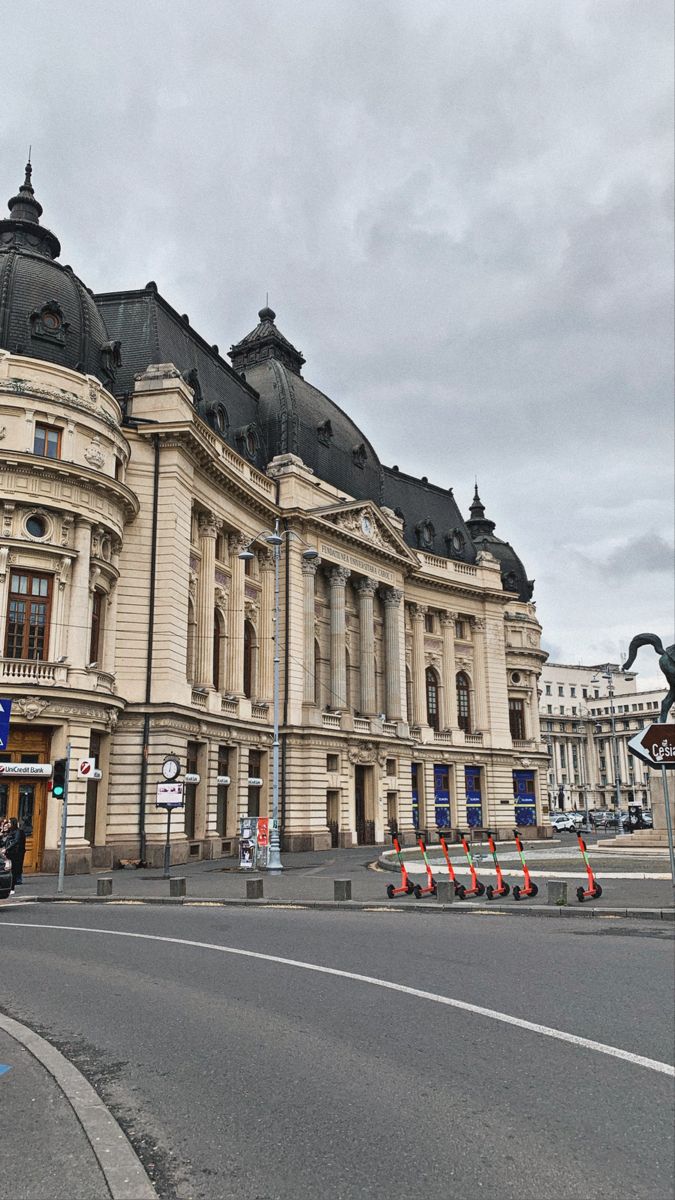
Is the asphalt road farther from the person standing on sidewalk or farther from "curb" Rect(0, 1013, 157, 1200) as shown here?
the person standing on sidewalk

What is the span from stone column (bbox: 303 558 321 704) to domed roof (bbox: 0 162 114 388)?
52.7 feet

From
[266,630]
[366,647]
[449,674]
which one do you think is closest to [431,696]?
[449,674]

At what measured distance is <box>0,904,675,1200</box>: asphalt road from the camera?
5.30 m

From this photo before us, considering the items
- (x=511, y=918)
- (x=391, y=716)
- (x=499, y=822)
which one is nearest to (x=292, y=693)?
(x=391, y=716)

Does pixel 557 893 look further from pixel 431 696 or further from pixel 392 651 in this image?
pixel 431 696

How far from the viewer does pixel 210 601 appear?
40875 millimetres

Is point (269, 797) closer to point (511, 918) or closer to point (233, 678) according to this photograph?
point (233, 678)

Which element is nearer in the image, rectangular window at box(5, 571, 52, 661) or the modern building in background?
rectangular window at box(5, 571, 52, 661)

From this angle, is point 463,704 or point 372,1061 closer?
point 372,1061

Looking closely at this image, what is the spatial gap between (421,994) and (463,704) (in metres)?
57.5

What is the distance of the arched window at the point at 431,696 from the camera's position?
2510 inches

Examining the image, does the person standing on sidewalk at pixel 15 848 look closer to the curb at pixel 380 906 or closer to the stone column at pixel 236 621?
the curb at pixel 380 906

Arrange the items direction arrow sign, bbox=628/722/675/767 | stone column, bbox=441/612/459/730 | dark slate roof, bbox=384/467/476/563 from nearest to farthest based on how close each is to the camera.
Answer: direction arrow sign, bbox=628/722/675/767 → stone column, bbox=441/612/459/730 → dark slate roof, bbox=384/467/476/563

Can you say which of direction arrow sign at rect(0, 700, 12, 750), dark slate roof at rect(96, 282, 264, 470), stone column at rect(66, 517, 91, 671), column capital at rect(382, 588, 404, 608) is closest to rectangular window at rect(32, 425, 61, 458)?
stone column at rect(66, 517, 91, 671)
